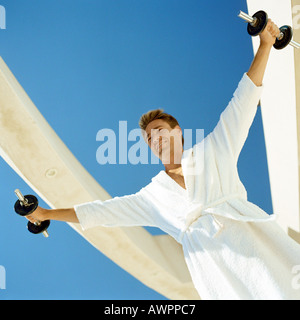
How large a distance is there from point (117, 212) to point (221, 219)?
0.78 metres

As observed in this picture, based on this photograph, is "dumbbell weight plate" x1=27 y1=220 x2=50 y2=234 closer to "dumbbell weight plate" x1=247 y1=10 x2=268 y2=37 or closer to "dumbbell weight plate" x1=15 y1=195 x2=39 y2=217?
"dumbbell weight plate" x1=15 y1=195 x2=39 y2=217

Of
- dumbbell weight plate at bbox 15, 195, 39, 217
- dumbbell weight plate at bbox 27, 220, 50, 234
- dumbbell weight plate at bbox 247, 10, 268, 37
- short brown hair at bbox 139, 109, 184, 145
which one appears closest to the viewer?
dumbbell weight plate at bbox 247, 10, 268, 37

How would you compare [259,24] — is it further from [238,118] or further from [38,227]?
[38,227]

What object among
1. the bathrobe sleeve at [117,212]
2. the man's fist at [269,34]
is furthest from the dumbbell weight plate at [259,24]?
the bathrobe sleeve at [117,212]

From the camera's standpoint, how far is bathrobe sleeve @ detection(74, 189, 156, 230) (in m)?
2.59

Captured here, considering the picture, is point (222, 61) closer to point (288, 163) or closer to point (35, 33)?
point (288, 163)

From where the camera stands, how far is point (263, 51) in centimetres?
229

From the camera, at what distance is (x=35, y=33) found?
528 centimetres

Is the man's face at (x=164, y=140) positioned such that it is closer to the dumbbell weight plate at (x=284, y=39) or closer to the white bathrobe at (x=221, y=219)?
the white bathrobe at (x=221, y=219)

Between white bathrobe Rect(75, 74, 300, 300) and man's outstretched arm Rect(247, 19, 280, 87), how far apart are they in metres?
0.05

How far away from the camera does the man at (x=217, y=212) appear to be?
6.53ft

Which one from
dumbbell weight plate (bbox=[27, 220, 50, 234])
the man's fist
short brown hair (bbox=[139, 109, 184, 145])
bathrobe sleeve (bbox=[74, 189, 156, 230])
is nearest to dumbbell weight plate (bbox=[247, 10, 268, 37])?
the man's fist

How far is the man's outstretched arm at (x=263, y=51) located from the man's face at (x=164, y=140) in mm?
653

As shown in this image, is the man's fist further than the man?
Yes
